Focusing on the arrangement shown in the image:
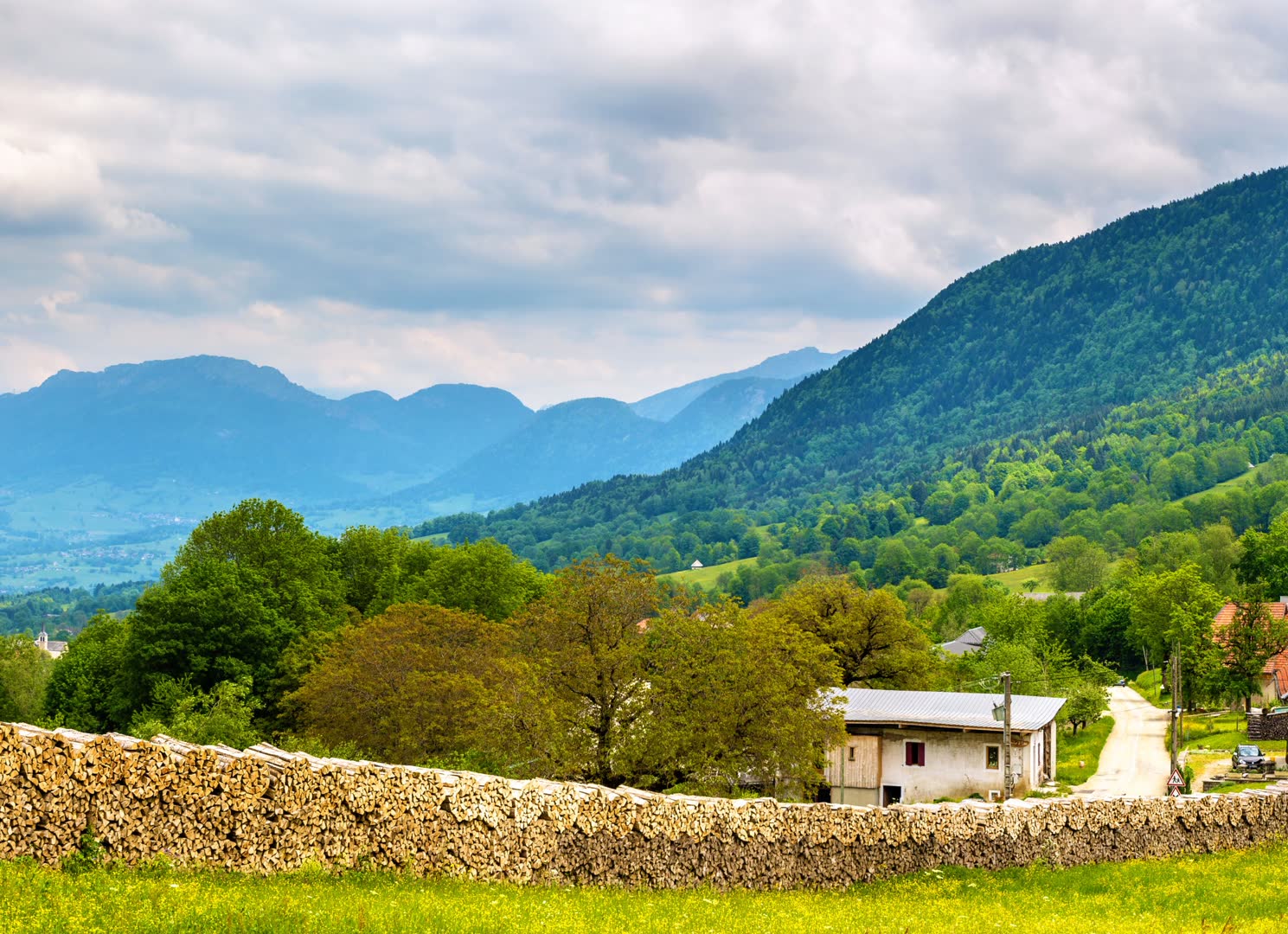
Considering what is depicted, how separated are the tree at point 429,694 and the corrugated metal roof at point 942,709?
695 inches

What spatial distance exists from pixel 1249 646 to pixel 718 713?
48158mm

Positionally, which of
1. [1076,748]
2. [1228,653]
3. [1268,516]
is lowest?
[1076,748]

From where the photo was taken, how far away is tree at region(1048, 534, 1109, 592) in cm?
16450

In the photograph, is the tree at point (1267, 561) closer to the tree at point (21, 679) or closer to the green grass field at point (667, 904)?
the green grass field at point (667, 904)

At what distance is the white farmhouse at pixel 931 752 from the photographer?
52781 mm

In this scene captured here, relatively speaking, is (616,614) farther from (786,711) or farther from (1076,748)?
(1076,748)

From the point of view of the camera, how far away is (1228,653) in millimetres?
73938

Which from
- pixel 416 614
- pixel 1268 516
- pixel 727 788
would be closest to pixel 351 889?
pixel 727 788

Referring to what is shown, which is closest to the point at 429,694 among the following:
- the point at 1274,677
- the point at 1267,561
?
the point at 1274,677

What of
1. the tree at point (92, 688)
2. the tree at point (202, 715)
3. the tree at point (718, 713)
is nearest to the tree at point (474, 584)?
the tree at point (202, 715)

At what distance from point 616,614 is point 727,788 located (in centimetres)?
736

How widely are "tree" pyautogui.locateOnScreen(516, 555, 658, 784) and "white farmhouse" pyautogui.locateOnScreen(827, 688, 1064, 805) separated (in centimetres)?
1615

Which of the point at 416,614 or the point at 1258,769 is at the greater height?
the point at 416,614

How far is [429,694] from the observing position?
147 feet
